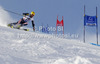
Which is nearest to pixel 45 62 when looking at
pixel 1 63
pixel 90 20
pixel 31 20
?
pixel 1 63

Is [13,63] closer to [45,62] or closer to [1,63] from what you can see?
[1,63]

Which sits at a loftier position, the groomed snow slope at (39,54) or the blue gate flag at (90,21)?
the blue gate flag at (90,21)

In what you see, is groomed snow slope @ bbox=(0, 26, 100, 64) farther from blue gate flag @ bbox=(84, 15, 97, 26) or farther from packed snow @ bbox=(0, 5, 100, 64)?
blue gate flag @ bbox=(84, 15, 97, 26)

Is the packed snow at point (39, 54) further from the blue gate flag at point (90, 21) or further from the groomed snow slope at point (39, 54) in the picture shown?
the blue gate flag at point (90, 21)

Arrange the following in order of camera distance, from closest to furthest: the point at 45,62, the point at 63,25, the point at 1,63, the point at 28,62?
1. the point at 1,63
2. the point at 28,62
3. the point at 45,62
4. the point at 63,25

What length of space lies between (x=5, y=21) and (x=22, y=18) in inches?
170

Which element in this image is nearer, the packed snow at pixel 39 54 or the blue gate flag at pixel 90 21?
the packed snow at pixel 39 54

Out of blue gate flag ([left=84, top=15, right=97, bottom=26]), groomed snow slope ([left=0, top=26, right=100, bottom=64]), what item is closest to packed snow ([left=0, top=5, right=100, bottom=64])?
groomed snow slope ([left=0, top=26, right=100, bottom=64])

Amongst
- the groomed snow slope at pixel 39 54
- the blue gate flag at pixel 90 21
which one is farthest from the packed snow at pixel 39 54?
the blue gate flag at pixel 90 21

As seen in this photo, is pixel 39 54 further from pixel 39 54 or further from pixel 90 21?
pixel 90 21

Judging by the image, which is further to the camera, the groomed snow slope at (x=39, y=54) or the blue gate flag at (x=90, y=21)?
the blue gate flag at (x=90, y=21)

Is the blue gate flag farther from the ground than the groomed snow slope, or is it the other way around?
the blue gate flag

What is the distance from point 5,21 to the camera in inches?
651

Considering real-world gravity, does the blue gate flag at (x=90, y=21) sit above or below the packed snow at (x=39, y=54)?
above
